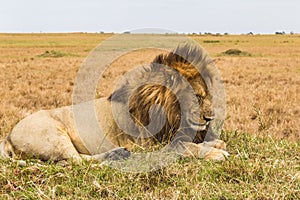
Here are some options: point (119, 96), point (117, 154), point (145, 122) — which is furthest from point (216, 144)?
point (119, 96)

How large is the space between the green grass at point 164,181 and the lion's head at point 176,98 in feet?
1.72

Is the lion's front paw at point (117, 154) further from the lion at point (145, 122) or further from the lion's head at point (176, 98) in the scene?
the lion's head at point (176, 98)

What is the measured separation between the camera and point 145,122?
13.2 feet

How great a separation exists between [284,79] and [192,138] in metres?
11.2

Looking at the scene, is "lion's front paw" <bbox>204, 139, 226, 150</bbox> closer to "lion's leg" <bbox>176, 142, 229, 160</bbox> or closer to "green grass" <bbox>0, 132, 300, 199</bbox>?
"lion's leg" <bbox>176, 142, 229, 160</bbox>

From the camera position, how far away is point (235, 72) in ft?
54.0

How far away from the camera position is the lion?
3826 millimetres

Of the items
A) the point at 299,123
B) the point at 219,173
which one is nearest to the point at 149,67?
the point at 219,173

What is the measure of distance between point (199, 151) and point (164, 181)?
2.53ft

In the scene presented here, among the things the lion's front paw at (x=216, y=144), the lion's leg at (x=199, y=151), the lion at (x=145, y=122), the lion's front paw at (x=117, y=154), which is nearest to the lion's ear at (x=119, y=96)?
the lion at (x=145, y=122)

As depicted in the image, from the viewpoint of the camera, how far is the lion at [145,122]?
3.83 metres

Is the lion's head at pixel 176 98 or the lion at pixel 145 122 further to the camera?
the lion's head at pixel 176 98

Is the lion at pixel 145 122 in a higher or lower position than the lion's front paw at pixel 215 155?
higher

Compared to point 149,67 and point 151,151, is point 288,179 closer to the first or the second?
point 151,151
